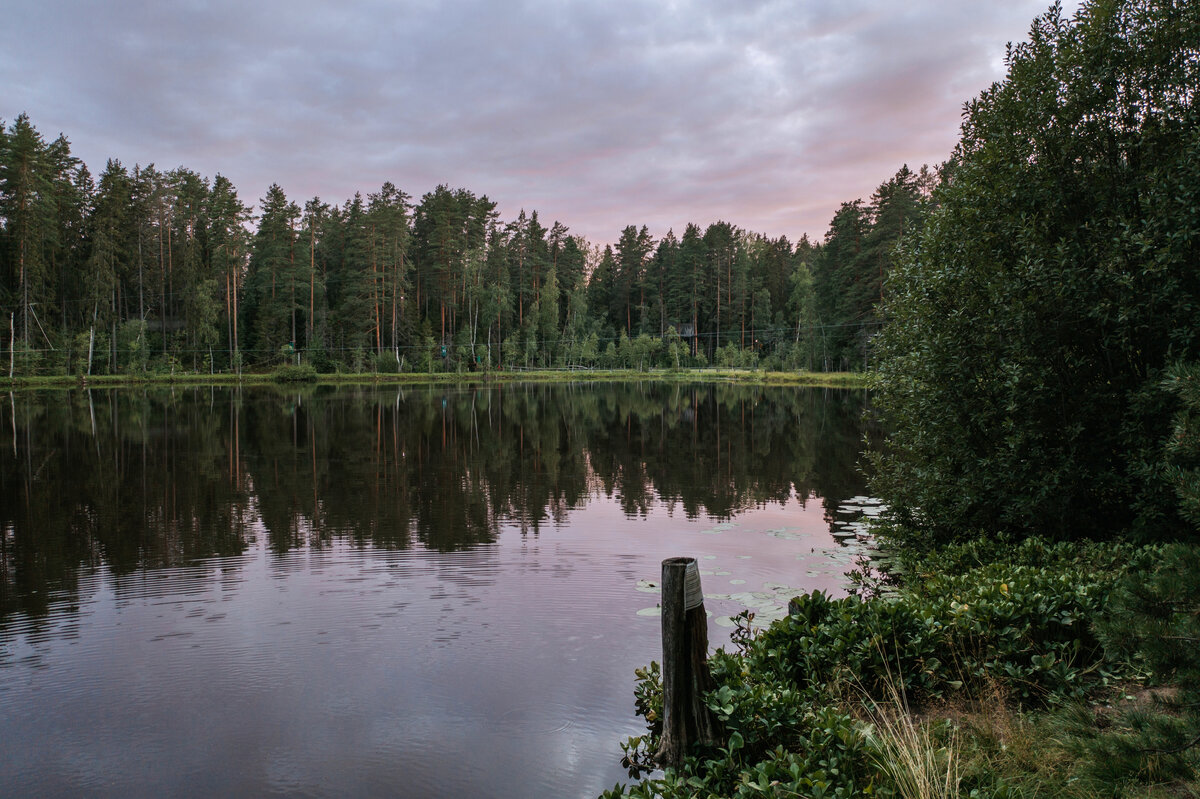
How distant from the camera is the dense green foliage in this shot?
7312mm

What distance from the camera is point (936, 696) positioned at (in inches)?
215

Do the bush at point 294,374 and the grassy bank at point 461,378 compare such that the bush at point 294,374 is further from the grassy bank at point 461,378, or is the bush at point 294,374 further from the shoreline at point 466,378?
the shoreline at point 466,378

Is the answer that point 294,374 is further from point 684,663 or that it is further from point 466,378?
point 684,663

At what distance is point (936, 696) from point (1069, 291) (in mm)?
4951

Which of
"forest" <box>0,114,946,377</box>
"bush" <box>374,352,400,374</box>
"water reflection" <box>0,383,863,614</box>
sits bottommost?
"water reflection" <box>0,383,863,614</box>

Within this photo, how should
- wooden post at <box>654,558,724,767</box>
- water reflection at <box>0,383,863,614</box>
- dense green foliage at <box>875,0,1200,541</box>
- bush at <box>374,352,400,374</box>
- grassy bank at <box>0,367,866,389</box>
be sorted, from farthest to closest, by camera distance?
bush at <box>374,352,400,374</box> < grassy bank at <box>0,367,866,389</box> < water reflection at <box>0,383,863,614</box> < dense green foliage at <box>875,0,1200,541</box> < wooden post at <box>654,558,724,767</box>

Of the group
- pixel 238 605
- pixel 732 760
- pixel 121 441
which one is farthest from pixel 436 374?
pixel 732 760

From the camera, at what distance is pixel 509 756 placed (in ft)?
19.0

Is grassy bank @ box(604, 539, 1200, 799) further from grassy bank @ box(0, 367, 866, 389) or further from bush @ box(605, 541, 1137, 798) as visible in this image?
grassy bank @ box(0, 367, 866, 389)

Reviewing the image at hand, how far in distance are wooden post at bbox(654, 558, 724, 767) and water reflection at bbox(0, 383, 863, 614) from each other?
7.61m

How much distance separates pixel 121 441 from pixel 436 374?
50.6 metres

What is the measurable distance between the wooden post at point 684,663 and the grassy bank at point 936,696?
13cm

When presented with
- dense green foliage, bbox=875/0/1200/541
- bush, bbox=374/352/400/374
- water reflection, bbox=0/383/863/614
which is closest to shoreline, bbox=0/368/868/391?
bush, bbox=374/352/400/374

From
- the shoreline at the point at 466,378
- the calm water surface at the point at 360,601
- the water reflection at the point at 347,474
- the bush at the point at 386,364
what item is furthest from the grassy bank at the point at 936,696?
the bush at the point at 386,364
